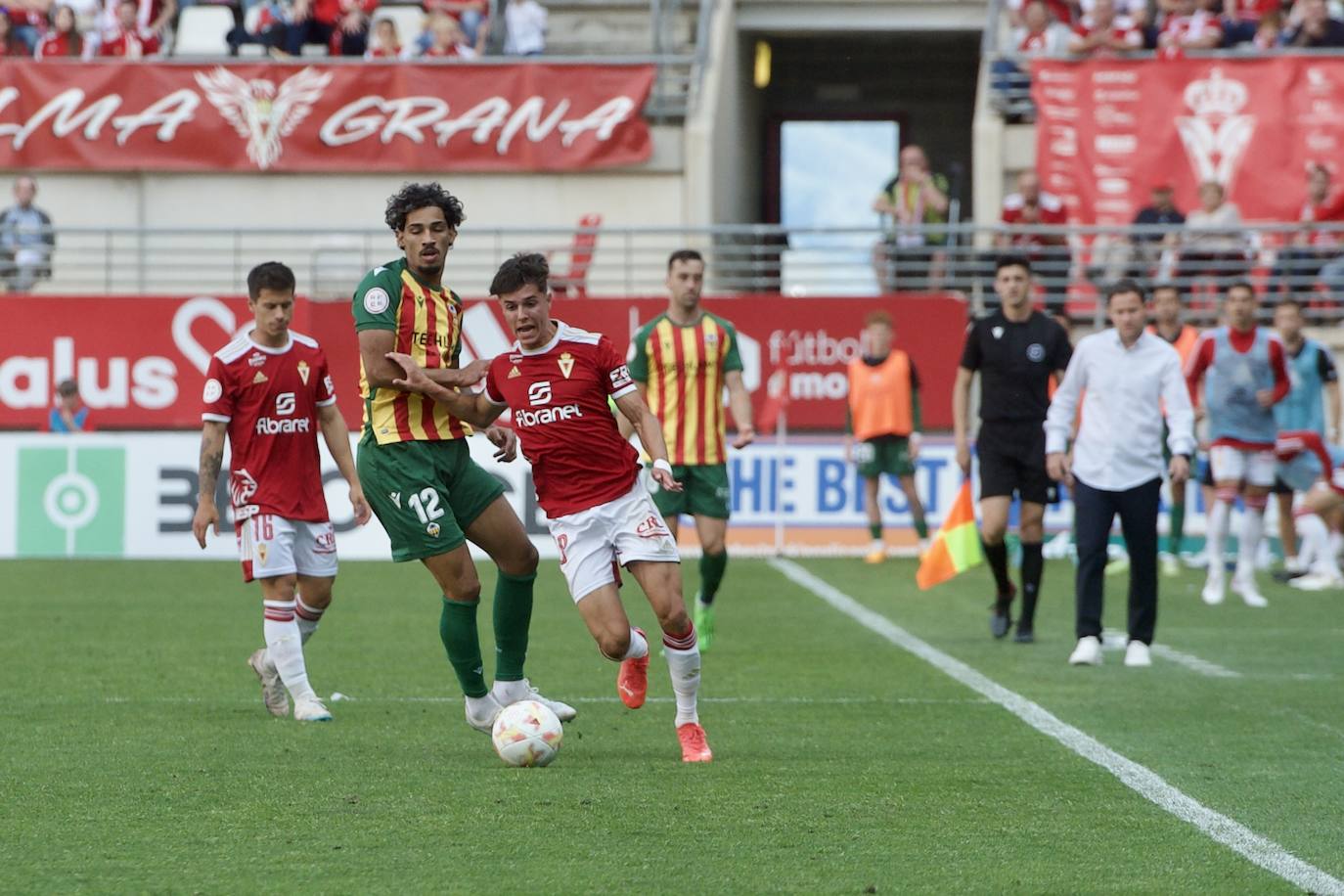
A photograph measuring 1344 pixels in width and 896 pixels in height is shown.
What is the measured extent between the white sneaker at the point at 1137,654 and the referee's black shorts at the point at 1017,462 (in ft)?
4.22

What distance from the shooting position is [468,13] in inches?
1080

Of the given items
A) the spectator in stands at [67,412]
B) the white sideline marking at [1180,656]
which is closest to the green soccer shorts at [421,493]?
the white sideline marking at [1180,656]

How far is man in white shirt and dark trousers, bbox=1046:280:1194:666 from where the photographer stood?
10.9 meters

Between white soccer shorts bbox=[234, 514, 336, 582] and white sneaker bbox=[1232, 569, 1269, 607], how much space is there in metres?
8.47

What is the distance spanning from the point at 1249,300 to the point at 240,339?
8.72 metres

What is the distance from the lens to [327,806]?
6.54m

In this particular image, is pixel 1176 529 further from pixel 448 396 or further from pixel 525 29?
pixel 525 29

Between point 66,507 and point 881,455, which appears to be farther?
→ point 66,507

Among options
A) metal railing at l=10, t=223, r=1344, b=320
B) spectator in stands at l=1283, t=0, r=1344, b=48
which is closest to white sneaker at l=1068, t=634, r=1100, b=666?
metal railing at l=10, t=223, r=1344, b=320

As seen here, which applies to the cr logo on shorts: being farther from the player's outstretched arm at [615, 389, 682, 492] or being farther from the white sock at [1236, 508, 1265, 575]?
the white sock at [1236, 508, 1265, 575]

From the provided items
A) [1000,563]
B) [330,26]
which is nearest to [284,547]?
[1000,563]

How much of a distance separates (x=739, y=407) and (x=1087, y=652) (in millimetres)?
2306

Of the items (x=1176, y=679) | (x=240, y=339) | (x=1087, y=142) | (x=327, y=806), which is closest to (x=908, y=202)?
(x=1087, y=142)

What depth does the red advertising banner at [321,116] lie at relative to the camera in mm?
25891
